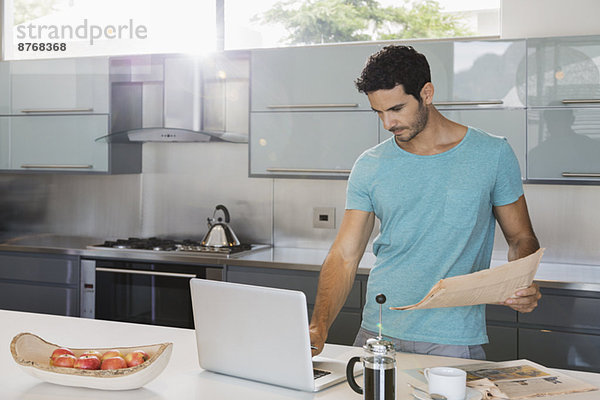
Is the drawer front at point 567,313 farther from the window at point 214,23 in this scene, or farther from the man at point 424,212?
the window at point 214,23

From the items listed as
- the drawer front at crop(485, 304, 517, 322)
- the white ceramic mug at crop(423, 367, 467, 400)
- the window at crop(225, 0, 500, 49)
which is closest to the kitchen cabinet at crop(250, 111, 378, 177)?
the window at crop(225, 0, 500, 49)

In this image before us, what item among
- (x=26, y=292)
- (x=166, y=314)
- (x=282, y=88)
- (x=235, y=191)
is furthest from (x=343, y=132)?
(x=26, y=292)

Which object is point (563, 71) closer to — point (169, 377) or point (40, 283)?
point (169, 377)

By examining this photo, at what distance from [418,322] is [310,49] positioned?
6.60ft

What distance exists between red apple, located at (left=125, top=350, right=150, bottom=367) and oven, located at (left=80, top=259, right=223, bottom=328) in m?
1.94

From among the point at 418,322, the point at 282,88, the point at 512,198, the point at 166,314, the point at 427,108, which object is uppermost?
the point at 282,88

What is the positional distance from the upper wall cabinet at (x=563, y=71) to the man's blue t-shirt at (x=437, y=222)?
53.8 inches

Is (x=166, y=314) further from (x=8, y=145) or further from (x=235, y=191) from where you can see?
(x=8, y=145)

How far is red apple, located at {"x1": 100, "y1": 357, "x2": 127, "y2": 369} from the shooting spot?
153 cm

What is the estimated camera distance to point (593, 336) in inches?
114

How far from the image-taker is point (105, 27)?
4469 millimetres

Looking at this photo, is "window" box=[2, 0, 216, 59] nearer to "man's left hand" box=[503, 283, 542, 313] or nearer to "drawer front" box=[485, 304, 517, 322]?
"drawer front" box=[485, 304, 517, 322]

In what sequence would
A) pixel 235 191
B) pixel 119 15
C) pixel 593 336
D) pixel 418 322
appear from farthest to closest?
pixel 119 15
pixel 235 191
pixel 593 336
pixel 418 322

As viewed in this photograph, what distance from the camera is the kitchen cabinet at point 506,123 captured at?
3248 millimetres
